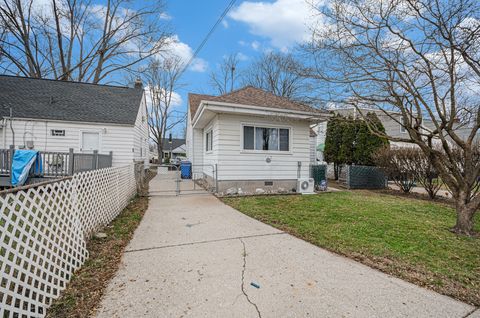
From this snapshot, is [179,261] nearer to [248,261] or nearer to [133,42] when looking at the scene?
[248,261]

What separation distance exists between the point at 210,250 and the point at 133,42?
2267 centimetres

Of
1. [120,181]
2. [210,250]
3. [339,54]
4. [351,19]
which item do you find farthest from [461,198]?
[120,181]

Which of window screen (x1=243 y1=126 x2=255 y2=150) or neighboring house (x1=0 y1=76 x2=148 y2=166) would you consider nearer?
window screen (x1=243 y1=126 x2=255 y2=150)

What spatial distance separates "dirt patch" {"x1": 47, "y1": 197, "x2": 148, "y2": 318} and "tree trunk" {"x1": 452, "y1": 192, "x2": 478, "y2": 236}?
645 centimetres

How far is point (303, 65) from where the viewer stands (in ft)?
18.7

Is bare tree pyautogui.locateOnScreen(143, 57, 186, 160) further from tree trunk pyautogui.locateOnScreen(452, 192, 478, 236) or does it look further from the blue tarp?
tree trunk pyautogui.locateOnScreen(452, 192, 478, 236)

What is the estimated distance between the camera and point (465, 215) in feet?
15.5

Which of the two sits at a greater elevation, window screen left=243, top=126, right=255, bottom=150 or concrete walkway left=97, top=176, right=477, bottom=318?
window screen left=243, top=126, right=255, bottom=150

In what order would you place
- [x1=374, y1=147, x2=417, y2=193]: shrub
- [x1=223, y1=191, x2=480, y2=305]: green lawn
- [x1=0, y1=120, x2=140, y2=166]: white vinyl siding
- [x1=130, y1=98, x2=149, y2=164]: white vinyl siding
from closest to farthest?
[x1=223, y1=191, x2=480, y2=305]: green lawn
[x1=374, y1=147, x2=417, y2=193]: shrub
[x1=0, y1=120, x2=140, y2=166]: white vinyl siding
[x1=130, y1=98, x2=149, y2=164]: white vinyl siding

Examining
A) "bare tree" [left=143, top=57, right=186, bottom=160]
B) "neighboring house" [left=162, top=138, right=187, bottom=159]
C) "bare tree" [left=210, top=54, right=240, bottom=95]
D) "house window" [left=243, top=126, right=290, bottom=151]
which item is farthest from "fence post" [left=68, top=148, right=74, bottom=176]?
"neighboring house" [left=162, top=138, right=187, bottom=159]

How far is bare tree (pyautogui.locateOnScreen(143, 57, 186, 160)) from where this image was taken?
2731 cm

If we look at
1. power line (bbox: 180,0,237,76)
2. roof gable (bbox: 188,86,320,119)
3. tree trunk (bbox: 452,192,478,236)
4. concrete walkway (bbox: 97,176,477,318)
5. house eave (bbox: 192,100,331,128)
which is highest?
power line (bbox: 180,0,237,76)

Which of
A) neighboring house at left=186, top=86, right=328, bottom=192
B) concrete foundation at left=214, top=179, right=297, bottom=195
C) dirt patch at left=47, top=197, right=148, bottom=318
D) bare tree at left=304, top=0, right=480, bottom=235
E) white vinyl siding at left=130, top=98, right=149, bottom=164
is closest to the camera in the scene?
dirt patch at left=47, top=197, right=148, bottom=318

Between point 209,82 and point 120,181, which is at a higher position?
point 209,82
